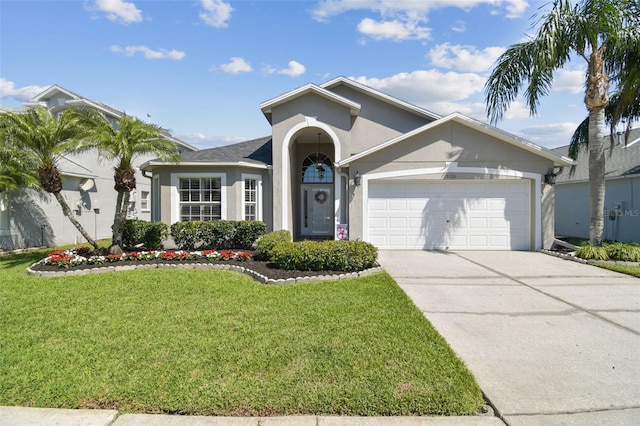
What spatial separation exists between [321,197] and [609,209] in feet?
41.7

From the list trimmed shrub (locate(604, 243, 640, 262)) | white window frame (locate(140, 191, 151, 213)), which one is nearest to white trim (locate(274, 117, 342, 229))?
trimmed shrub (locate(604, 243, 640, 262))

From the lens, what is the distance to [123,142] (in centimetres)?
1002

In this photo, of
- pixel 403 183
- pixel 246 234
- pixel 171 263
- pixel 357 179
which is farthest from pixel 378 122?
pixel 171 263

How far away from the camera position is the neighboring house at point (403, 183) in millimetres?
11914

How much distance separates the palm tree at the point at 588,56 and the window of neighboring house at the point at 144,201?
18734 millimetres

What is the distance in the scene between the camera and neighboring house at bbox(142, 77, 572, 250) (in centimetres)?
1191

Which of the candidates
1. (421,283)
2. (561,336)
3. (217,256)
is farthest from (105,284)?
(561,336)

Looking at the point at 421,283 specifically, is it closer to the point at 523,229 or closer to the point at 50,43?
the point at 523,229

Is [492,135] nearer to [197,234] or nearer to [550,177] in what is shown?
[550,177]

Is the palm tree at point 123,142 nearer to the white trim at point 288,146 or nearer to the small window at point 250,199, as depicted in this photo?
the small window at point 250,199

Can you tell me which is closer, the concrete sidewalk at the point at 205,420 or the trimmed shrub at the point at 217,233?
the concrete sidewalk at the point at 205,420

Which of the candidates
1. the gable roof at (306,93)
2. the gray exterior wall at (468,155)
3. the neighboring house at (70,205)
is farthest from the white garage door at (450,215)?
the neighboring house at (70,205)

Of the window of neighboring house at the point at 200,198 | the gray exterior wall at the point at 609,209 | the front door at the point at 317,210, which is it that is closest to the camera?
the window of neighboring house at the point at 200,198

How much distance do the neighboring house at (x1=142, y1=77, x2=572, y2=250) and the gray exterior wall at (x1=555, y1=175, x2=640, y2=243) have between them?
5.37 m
